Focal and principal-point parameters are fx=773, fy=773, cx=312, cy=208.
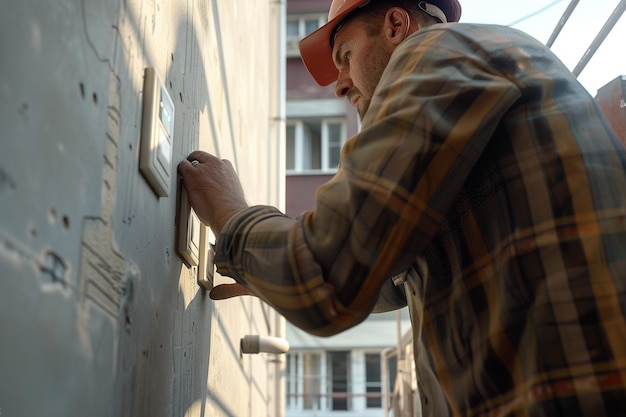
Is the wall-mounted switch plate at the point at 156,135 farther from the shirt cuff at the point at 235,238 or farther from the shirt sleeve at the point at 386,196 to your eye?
the shirt sleeve at the point at 386,196

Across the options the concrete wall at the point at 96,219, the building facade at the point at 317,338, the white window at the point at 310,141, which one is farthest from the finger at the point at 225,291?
the white window at the point at 310,141

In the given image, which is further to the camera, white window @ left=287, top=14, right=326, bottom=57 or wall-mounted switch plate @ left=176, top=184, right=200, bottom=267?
white window @ left=287, top=14, right=326, bottom=57

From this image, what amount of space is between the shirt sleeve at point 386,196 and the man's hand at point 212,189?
277mm

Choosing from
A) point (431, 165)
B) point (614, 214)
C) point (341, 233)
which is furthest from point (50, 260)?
point (614, 214)

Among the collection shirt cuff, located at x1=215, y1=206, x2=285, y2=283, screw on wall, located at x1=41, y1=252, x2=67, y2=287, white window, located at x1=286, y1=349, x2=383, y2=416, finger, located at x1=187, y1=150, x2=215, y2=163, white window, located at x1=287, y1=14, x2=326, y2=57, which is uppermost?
white window, located at x1=287, y1=14, x2=326, y2=57

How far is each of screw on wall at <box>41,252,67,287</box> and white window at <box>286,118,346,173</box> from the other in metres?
10.9

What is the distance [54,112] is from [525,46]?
0.72m

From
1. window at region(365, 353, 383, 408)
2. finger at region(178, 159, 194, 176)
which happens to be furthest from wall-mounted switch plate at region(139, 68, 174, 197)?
window at region(365, 353, 383, 408)

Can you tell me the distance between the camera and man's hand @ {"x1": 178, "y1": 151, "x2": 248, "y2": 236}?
55.1 inches

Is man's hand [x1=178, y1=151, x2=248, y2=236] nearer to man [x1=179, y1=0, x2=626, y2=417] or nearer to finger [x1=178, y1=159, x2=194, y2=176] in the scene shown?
finger [x1=178, y1=159, x2=194, y2=176]

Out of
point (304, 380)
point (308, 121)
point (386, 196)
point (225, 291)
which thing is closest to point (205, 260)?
point (225, 291)

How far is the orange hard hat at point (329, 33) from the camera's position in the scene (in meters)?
1.61

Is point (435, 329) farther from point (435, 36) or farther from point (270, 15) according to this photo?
point (270, 15)

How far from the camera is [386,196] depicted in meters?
1.06
